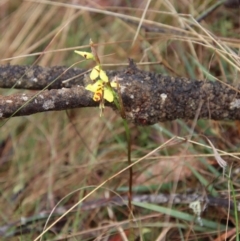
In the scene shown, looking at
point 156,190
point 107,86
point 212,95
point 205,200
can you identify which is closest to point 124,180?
point 156,190

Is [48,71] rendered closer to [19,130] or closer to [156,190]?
[156,190]

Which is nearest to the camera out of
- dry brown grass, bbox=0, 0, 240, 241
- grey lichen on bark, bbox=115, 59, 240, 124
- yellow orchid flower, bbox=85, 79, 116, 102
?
yellow orchid flower, bbox=85, 79, 116, 102

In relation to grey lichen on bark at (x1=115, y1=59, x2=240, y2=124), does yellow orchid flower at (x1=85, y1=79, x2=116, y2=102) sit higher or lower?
higher

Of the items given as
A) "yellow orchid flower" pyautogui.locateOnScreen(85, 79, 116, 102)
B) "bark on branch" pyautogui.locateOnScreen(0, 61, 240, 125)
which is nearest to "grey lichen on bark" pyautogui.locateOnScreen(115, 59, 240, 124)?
"bark on branch" pyautogui.locateOnScreen(0, 61, 240, 125)

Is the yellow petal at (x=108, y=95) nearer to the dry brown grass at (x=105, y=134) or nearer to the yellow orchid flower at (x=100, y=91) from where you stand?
the yellow orchid flower at (x=100, y=91)

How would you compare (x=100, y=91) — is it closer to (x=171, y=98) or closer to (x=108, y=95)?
(x=108, y=95)

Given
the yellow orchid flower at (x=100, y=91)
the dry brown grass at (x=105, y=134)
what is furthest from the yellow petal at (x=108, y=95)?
the dry brown grass at (x=105, y=134)

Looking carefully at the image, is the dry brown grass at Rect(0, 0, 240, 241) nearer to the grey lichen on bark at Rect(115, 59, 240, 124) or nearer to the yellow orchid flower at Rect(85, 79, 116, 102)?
the grey lichen on bark at Rect(115, 59, 240, 124)

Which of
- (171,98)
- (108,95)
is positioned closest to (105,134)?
(171,98)
